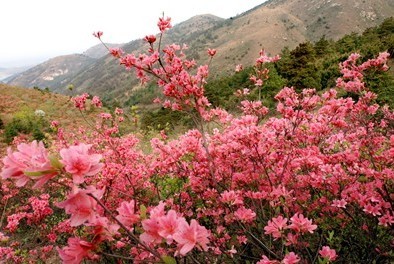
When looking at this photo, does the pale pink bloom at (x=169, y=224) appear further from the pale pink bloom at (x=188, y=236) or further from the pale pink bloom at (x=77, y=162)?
the pale pink bloom at (x=77, y=162)

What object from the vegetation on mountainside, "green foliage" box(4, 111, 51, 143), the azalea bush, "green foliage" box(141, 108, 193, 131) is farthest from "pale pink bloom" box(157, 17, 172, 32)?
"green foliage" box(4, 111, 51, 143)

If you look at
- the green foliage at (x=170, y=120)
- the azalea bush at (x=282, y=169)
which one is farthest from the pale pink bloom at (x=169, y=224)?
the green foliage at (x=170, y=120)

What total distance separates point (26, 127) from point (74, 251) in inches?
781

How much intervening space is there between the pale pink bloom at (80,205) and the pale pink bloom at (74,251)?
0.45 ft

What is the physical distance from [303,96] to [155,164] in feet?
6.77

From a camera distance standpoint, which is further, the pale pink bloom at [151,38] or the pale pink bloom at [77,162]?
the pale pink bloom at [151,38]

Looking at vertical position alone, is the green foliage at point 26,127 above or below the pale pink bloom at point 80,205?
below

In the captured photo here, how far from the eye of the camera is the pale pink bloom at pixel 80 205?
1365 mm

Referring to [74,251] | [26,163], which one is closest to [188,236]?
[74,251]

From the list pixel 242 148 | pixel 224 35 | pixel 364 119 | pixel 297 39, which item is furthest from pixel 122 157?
pixel 224 35

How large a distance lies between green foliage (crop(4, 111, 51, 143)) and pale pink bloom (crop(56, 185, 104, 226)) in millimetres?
17819

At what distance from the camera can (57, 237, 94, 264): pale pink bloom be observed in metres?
1.50

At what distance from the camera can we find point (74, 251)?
4.96 ft

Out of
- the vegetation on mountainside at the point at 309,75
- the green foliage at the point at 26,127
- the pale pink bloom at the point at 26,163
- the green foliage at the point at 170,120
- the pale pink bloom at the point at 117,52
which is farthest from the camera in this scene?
the green foliage at the point at 170,120
